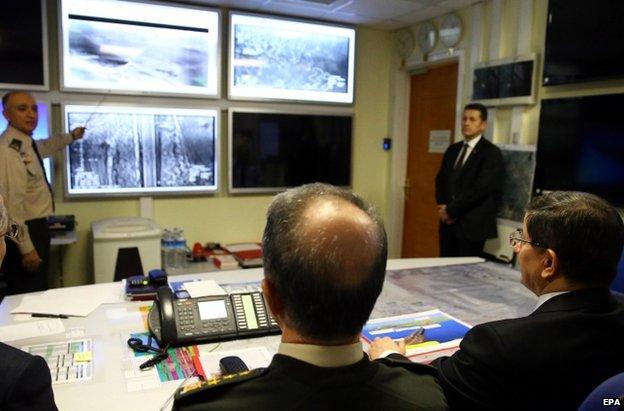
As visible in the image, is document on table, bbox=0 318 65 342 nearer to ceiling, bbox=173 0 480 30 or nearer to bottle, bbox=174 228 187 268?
bottle, bbox=174 228 187 268

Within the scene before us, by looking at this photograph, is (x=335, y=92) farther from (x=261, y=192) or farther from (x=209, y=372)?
(x=209, y=372)

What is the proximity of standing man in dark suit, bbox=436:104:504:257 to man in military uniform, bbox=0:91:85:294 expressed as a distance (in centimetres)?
276

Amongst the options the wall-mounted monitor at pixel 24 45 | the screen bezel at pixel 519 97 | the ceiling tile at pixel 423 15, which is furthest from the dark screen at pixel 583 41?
the wall-mounted monitor at pixel 24 45

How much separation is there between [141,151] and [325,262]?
137 inches

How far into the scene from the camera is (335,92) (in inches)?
179

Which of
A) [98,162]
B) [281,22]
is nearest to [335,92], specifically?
[281,22]

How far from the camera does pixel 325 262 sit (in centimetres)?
76

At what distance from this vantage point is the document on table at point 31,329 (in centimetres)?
155

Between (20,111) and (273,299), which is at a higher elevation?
(20,111)

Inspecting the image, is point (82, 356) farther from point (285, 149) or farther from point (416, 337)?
point (285, 149)

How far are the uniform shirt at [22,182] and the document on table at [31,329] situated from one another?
4.22ft

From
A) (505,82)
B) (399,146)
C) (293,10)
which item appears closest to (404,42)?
(399,146)

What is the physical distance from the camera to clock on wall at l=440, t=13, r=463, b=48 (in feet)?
13.0

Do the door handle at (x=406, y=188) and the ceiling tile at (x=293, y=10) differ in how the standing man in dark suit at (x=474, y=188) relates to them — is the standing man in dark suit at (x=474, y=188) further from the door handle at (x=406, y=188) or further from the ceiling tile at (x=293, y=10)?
the ceiling tile at (x=293, y=10)
